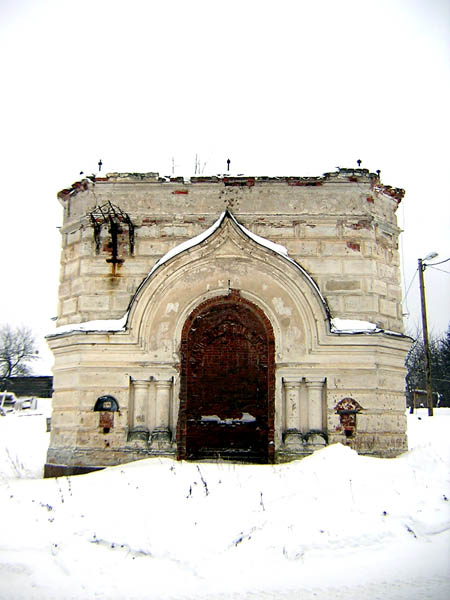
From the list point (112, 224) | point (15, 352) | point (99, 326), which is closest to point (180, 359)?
point (99, 326)

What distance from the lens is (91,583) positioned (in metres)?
4.89

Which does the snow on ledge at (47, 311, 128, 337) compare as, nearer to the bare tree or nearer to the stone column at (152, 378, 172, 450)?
the stone column at (152, 378, 172, 450)

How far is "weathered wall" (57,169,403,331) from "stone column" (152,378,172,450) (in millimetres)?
1474

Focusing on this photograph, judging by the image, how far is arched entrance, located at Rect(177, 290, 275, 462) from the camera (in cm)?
928

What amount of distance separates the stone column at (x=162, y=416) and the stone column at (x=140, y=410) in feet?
0.57

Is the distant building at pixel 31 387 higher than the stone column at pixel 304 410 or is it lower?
higher

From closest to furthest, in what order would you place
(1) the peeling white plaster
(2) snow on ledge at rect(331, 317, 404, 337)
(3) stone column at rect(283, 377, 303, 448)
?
1. (3) stone column at rect(283, 377, 303, 448)
2. (2) snow on ledge at rect(331, 317, 404, 337)
3. (1) the peeling white plaster

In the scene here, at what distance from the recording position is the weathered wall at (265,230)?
9797 mm

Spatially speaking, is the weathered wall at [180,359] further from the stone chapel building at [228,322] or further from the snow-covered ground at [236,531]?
the snow-covered ground at [236,531]

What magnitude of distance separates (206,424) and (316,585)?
187 inches

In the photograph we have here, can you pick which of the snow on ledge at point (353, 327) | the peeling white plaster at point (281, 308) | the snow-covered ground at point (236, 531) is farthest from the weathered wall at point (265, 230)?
the snow-covered ground at point (236, 531)

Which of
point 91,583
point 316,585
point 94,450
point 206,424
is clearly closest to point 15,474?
point 94,450

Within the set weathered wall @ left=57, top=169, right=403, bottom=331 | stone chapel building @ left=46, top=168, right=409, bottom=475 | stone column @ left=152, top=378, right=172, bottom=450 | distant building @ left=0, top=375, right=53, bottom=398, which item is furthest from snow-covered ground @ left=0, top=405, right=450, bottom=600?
distant building @ left=0, top=375, right=53, bottom=398

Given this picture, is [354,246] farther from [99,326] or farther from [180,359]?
[99,326]
